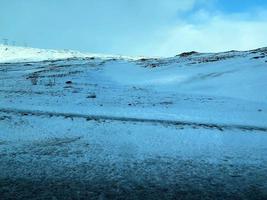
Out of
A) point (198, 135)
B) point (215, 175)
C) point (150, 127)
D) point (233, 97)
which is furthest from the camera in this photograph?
point (233, 97)

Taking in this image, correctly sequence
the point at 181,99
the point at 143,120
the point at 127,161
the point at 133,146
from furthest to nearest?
the point at 181,99, the point at 143,120, the point at 133,146, the point at 127,161

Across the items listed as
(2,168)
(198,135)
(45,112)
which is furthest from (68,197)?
(45,112)

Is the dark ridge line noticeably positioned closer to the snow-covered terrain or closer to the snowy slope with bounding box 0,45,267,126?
the snow-covered terrain

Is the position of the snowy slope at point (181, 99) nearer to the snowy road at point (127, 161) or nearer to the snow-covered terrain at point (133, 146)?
the snow-covered terrain at point (133, 146)

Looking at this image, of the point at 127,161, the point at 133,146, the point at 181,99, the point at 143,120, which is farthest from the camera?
the point at 181,99

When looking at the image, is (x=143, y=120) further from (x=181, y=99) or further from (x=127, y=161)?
(x=181, y=99)

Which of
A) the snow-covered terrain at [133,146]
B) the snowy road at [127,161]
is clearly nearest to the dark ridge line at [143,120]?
the snow-covered terrain at [133,146]

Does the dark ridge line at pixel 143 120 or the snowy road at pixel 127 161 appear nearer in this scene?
the snowy road at pixel 127 161

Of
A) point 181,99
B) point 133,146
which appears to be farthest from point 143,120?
point 181,99

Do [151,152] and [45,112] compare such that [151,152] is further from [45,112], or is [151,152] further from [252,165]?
[45,112]

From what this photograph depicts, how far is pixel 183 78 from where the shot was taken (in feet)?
49.0

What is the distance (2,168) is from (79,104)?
4392 millimetres

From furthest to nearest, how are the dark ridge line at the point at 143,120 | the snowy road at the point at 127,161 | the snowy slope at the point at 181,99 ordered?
the snowy slope at the point at 181,99 → the dark ridge line at the point at 143,120 → the snowy road at the point at 127,161

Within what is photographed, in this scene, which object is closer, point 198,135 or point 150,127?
point 198,135
